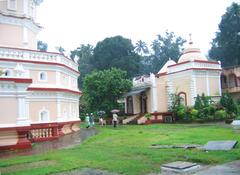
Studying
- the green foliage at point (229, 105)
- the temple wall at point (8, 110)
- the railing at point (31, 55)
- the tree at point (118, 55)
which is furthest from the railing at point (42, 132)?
the tree at point (118, 55)

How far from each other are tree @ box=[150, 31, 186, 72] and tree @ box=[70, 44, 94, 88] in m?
13.6

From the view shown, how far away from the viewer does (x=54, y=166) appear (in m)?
8.03

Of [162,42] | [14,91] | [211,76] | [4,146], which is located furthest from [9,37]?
[162,42]

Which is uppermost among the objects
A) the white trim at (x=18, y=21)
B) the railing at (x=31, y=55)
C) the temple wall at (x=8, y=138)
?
the white trim at (x=18, y=21)

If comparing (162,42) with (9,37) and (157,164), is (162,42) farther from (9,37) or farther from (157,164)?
(157,164)

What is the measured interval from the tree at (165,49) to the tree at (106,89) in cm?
3086

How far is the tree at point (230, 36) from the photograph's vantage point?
1622 inches

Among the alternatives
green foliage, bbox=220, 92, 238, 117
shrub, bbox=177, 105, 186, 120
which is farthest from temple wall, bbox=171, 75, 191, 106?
green foliage, bbox=220, 92, 238, 117

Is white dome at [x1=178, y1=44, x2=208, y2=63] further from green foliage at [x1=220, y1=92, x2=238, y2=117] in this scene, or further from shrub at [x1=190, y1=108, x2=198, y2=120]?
shrub at [x1=190, y1=108, x2=198, y2=120]

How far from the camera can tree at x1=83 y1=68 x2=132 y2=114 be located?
31719 millimetres

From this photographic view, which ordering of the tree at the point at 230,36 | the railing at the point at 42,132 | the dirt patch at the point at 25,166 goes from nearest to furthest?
the dirt patch at the point at 25,166
the railing at the point at 42,132
the tree at the point at 230,36

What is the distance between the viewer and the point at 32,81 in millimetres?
16562

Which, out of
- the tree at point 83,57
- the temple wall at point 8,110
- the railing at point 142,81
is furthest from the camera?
the tree at point 83,57

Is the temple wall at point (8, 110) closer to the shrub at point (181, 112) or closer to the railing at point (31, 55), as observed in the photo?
the railing at point (31, 55)
